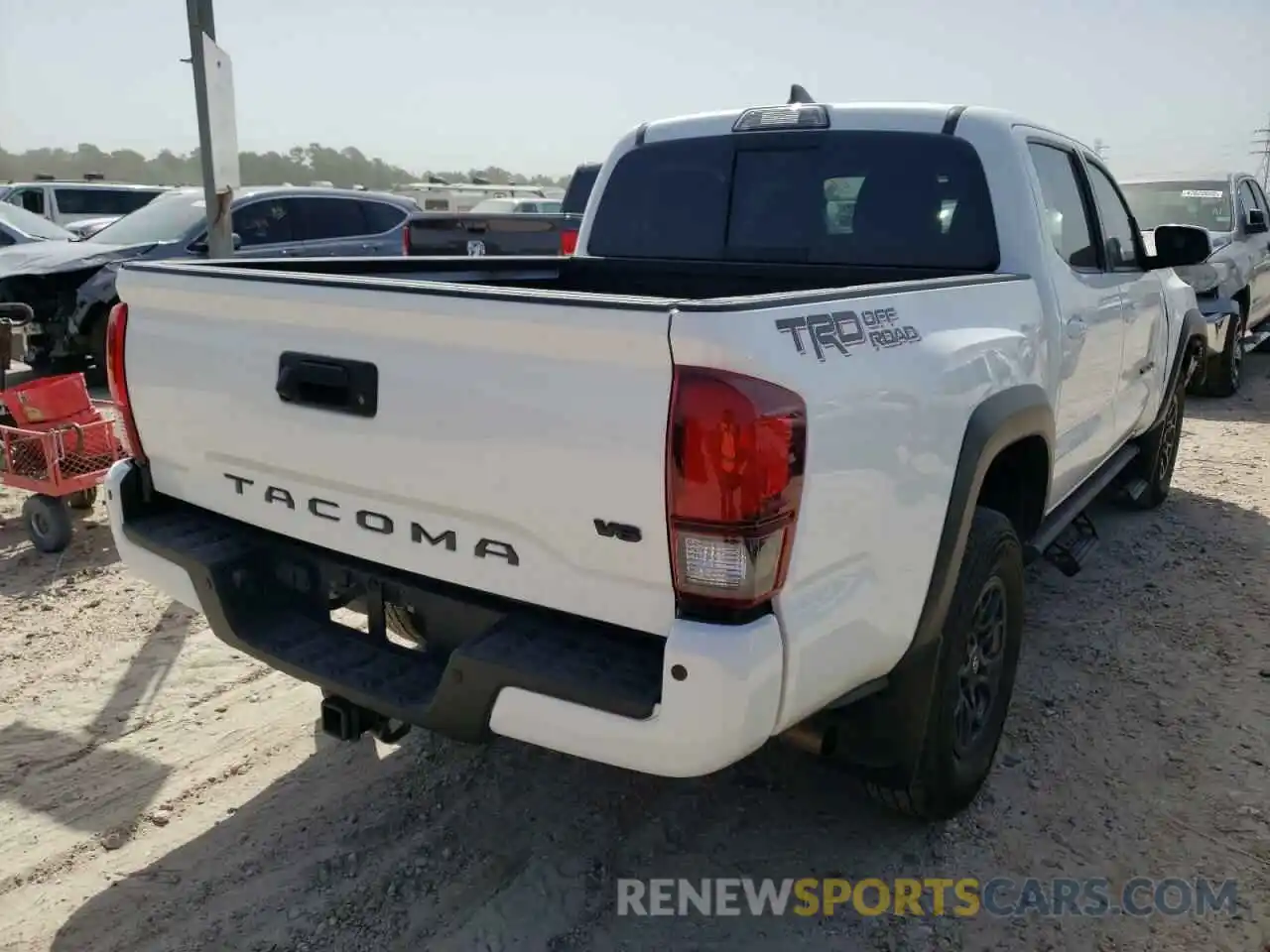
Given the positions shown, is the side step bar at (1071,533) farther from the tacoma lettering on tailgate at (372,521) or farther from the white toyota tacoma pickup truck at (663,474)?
the tacoma lettering on tailgate at (372,521)

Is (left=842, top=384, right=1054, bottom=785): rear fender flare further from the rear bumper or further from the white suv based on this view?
the white suv

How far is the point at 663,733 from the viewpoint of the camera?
2.01 metres

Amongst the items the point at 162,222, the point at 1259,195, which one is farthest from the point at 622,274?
the point at 1259,195

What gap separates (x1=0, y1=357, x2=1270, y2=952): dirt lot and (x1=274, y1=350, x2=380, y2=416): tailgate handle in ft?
4.26

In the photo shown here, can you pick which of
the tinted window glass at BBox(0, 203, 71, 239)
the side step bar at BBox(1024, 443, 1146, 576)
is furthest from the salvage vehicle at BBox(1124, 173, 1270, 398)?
the tinted window glass at BBox(0, 203, 71, 239)

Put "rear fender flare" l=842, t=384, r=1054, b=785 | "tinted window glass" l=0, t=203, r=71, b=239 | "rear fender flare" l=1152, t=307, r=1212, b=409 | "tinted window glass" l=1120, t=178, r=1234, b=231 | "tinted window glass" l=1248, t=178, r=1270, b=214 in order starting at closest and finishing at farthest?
"rear fender flare" l=842, t=384, r=1054, b=785 → "rear fender flare" l=1152, t=307, r=1212, b=409 → "tinted window glass" l=1120, t=178, r=1234, b=231 → "tinted window glass" l=1248, t=178, r=1270, b=214 → "tinted window glass" l=0, t=203, r=71, b=239

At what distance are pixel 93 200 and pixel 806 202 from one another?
20.1 meters

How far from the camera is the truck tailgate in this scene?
6.66 feet

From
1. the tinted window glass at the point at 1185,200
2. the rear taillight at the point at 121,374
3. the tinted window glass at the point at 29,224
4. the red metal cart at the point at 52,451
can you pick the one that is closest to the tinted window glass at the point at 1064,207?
the rear taillight at the point at 121,374

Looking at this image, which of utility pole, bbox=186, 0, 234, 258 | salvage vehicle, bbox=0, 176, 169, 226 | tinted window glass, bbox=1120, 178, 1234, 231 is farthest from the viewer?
salvage vehicle, bbox=0, 176, 169, 226

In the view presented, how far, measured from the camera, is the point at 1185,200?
10.0 meters

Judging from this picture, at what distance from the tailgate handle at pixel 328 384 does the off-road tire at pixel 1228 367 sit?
30.8 ft

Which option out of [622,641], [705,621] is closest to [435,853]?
[622,641]

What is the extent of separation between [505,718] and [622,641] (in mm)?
297
